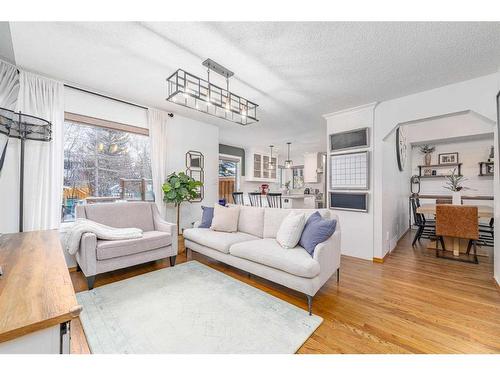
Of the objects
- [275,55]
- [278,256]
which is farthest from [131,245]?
[275,55]

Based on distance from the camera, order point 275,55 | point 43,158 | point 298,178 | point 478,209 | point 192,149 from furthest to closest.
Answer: point 298,178 → point 192,149 → point 478,209 → point 43,158 → point 275,55

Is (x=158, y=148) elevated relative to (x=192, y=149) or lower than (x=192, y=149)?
lower

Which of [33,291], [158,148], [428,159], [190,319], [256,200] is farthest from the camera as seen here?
[428,159]

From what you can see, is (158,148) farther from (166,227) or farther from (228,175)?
(228,175)

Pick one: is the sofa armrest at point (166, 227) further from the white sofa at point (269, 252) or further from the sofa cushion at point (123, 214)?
the white sofa at point (269, 252)

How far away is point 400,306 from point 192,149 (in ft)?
13.4

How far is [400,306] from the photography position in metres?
2.06

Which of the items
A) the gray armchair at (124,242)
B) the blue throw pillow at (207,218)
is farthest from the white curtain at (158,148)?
the blue throw pillow at (207,218)

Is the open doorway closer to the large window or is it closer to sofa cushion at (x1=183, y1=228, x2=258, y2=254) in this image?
the large window

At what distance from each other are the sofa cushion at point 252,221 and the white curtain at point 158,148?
1.56 metres

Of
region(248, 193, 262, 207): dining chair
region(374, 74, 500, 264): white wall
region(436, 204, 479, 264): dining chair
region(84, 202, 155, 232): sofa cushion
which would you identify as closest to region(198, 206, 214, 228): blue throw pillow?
region(84, 202, 155, 232): sofa cushion

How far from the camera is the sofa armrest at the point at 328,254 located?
6.74 ft

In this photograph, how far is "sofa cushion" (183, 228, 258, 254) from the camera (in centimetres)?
277
